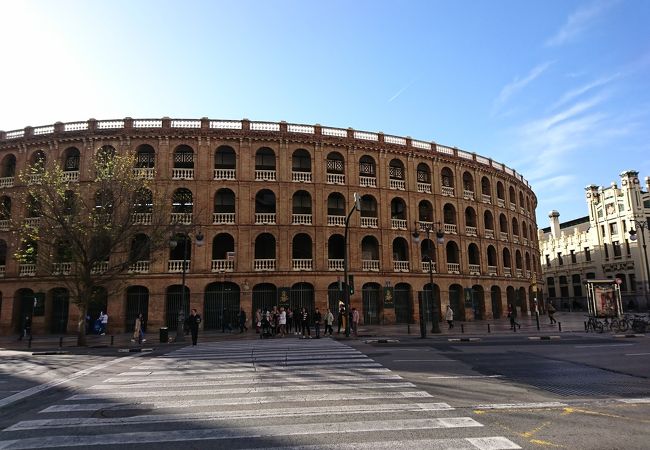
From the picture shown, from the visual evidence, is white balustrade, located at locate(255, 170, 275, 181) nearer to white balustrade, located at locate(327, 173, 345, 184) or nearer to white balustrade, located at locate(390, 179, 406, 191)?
white balustrade, located at locate(327, 173, 345, 184)

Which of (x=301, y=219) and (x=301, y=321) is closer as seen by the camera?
(x=301, y=321)

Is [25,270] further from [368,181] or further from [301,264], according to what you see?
[368,181]

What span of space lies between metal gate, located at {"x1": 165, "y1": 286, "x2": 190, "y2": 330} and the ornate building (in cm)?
4648

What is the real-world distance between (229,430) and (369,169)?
99.4 ft

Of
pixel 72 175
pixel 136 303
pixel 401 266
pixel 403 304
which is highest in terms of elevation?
pixel 72 175

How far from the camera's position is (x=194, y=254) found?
30.2 meters

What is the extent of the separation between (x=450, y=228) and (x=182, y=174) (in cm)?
2313

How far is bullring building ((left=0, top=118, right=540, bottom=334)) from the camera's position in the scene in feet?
98.2

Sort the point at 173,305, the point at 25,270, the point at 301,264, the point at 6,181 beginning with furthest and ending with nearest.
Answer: the point at 6,181, the point at 301,264, the point at 25,270, the point at 173,305

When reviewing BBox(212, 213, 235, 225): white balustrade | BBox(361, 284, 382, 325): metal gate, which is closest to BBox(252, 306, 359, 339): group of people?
BBox(361, 284, 382, 325): metal gate

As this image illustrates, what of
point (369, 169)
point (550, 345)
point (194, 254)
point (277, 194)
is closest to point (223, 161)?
point (277, 194)

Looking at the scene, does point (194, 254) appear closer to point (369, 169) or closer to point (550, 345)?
point (369, 169)

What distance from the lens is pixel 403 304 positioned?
3391 cm

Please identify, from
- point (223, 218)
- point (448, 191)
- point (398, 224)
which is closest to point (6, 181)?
point (223, 218)
